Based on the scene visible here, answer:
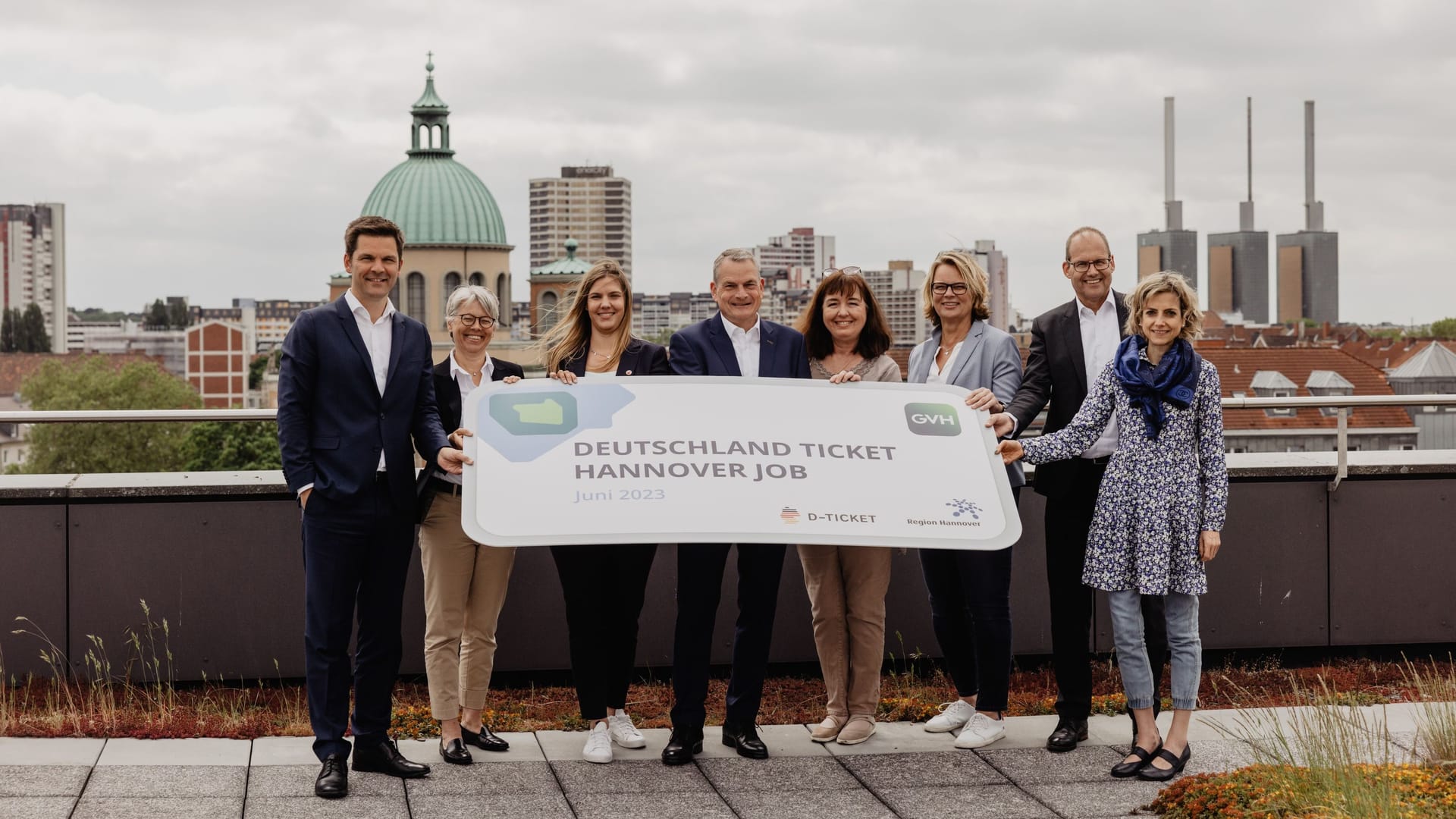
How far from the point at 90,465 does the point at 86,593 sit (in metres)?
78.9

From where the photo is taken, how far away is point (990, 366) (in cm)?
625

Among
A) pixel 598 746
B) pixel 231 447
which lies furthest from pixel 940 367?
pixel 231 447

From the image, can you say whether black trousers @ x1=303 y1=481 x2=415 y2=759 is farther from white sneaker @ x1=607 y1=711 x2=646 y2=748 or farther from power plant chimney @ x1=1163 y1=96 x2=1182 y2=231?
power plant chimney @ x1=1163 y1=96 x2=1182 y2=231

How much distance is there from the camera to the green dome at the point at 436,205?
101 m

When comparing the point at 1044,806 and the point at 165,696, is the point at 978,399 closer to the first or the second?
the point at 1044,806

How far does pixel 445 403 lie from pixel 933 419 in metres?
2.04

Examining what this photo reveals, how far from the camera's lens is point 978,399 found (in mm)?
6082

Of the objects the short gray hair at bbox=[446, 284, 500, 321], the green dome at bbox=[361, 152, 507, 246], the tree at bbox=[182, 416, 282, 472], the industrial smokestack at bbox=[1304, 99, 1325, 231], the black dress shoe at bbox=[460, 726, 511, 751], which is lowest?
the tree at bbox=[182, 416, 282, 472]

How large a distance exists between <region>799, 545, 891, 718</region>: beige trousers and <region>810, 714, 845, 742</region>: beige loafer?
0.08 feet

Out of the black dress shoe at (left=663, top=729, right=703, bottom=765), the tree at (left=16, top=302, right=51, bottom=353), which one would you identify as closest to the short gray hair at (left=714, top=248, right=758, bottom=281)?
the black dress shoe at (left=663, top=729, right=703, bottom=765)

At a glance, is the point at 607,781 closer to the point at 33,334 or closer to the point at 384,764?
the point at 384,764

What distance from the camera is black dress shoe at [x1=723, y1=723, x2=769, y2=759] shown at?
595 centimetres

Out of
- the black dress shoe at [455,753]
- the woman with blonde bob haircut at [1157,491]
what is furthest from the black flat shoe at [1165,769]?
the black dress shoe at [455,753]

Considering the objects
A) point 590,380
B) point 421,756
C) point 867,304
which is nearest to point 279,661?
point 421,756
